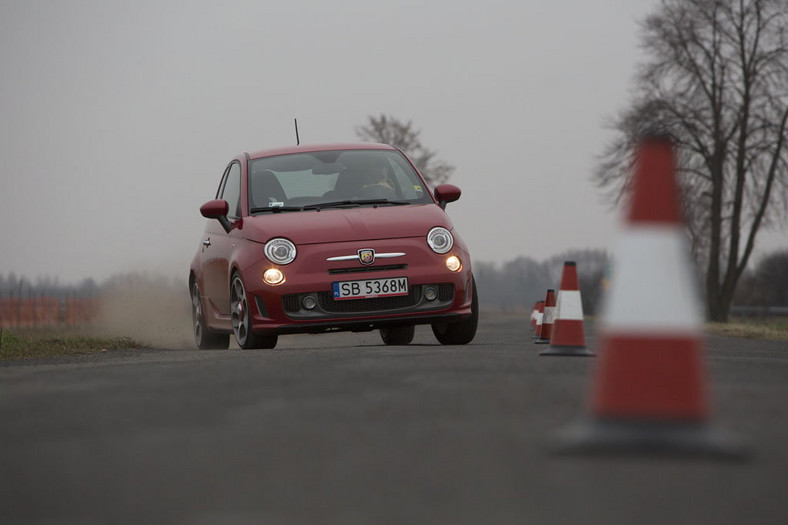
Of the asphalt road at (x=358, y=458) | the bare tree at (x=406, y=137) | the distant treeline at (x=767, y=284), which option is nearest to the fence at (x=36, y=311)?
the bare tree at (x=406, y=137)

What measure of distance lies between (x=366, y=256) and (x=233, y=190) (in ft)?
7.25

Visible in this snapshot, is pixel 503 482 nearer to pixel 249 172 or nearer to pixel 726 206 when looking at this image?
pixel 249 172

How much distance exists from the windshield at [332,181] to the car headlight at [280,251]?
80cm

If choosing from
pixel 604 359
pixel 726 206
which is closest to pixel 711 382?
pixel 604 359

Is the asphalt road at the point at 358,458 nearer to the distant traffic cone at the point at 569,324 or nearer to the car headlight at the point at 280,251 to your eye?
the distant traffic cone at the point at 569,324

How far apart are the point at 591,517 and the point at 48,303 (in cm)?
4699

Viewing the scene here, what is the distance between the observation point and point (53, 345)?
13766mm

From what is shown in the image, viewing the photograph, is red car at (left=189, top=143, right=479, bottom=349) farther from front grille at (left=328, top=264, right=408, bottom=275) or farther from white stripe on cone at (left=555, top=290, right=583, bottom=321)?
white stripe on cone at (left=555, top=290, right=583, bottom=321)

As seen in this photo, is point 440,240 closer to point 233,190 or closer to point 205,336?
point 233,190

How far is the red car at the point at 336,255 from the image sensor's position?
10.8m

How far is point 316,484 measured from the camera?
3.88 m

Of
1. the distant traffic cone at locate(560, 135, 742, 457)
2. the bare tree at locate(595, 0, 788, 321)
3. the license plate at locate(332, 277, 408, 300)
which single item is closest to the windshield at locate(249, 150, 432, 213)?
the license plate at locate(332, 277, 408, 300)

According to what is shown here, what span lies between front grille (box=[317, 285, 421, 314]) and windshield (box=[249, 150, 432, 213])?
3.71 ft

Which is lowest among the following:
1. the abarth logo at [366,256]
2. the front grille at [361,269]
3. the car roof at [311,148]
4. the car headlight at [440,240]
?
the front grille at [361,269]
